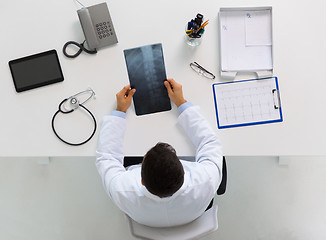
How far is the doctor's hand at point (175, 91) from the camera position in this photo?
124 centimetres

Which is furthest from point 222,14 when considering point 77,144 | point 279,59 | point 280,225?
point 280,225

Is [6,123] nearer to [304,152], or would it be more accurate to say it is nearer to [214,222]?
[214,222]

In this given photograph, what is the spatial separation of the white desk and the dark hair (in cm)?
31

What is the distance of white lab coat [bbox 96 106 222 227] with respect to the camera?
3.45ft

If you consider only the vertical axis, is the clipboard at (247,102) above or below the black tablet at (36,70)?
below

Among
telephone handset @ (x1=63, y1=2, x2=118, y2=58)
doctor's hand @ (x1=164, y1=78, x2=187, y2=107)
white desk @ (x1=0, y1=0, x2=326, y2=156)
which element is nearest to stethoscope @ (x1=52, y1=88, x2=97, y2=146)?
white desk @ (x1=0, y1=0, x2=326, y2=156)

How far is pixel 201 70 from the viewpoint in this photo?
1.27 metres

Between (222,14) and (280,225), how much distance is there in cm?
126

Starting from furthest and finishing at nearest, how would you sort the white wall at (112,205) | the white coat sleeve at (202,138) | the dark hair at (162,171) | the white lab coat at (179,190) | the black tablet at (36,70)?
1. the white wall at (112,205)
2. the black tablet at (36,70)
3. the white coat sleeve at (202,138)
4. the white lab coat at (179,190)
5. the dark hair at (162,171)

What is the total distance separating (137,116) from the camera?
127cm

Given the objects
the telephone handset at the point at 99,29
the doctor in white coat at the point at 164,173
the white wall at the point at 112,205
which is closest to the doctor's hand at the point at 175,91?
the doctor in white coat at the point at 164,173

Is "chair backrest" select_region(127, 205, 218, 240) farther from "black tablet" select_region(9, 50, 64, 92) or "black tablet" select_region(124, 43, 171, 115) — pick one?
"black tablet" select_region(9, 50, 64, 92)

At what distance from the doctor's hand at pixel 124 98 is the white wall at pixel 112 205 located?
31.9 inches

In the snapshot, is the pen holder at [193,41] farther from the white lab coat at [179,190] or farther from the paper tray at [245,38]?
the white lab coat at [179,190]
